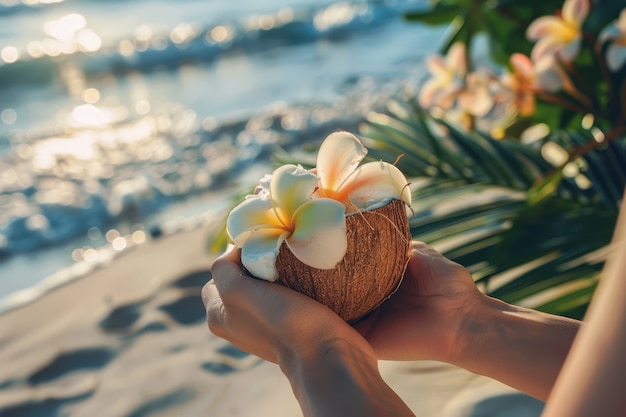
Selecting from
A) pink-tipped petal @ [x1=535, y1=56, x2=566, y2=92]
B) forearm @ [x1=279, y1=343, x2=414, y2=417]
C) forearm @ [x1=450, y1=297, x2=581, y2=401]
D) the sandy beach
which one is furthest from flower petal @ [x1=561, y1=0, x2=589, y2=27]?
forearm @ [x1=279, y1=343, x2=414, y2=417]

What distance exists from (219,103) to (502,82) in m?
3.43

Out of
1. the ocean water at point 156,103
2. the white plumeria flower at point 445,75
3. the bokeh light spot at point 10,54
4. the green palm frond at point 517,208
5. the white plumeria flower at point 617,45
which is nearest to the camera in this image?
the green palm frond at point 517,208

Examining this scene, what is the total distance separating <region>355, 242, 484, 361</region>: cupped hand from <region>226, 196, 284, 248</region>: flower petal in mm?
232

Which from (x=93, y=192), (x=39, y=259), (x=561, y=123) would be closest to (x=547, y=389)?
A: (x=561, y=123)

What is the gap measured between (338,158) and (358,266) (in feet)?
0.45

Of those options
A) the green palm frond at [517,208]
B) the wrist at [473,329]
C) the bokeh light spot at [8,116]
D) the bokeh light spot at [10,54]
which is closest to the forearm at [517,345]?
the wrist at [473,329]

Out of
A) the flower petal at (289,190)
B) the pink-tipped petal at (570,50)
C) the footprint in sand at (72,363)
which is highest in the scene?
the pink-tipped petal at (570,50)

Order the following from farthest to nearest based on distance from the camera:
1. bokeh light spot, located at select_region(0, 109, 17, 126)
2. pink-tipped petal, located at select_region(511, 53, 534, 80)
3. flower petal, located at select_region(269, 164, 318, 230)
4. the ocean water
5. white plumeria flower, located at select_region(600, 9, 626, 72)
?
bokeh light spot, located at select_region(0, 109, 17, 126) → the ocean water → pink-tipped petal, located at select_region(511, 53, 534, 80) → white plumeria flower, located at select_region(600, 9, 626, 72) → flower petal, located at select_region(269, 164, 318, 230)

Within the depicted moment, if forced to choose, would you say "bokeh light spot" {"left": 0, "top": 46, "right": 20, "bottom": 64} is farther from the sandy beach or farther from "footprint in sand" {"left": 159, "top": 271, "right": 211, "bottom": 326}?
"footprint in sand" {"left": 159, "top": 271, "right": 211, "bottom": 326}

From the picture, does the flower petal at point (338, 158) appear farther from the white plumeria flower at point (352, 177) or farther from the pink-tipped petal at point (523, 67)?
the pink-tipped petal at point (523, 67)

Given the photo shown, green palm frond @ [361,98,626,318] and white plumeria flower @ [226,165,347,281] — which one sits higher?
white plumeria flower @ [226,165,347,281]

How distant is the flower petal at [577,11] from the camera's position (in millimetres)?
1701

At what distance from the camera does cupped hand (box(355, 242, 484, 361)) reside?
38.8 inches

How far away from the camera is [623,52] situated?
1.66m
